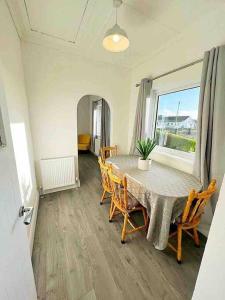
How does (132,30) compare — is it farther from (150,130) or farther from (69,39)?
(150,130)

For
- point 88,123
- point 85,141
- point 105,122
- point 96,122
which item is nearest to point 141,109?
point 105,122

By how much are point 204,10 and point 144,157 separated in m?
1.86

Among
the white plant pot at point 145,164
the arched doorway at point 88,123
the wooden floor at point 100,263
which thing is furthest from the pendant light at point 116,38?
the arched doorway at point 88,123

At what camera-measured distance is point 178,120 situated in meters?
2.33

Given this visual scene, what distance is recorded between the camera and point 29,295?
869 millimetres

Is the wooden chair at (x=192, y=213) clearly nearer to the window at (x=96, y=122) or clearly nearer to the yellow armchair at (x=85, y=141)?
the window at (x=96, y=122)

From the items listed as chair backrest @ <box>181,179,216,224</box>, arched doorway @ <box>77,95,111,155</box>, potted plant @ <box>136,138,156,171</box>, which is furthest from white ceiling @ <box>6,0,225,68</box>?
arched doorway @ <box>77,95,111,155</box>

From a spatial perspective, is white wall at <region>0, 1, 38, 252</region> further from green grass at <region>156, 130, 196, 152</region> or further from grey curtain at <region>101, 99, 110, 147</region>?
grey curtain at <region>101, 99, 110, 147</region>

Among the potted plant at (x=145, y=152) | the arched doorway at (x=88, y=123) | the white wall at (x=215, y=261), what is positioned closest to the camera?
the white wall at (x=215, y=261)

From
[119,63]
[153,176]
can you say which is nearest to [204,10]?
[119,63]

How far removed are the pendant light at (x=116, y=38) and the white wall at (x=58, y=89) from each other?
1334mm

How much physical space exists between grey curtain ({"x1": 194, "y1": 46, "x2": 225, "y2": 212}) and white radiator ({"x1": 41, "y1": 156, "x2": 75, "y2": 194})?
7.33ft

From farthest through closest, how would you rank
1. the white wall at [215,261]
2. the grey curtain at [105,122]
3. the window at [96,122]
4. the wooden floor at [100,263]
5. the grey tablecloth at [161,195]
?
the window at [96,122], the grey curtain at [105,122], the grey tablecloth at [161,195], the wooden floor at [100,263], the white wall at [215,261]

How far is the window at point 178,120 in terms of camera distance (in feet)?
6.84
